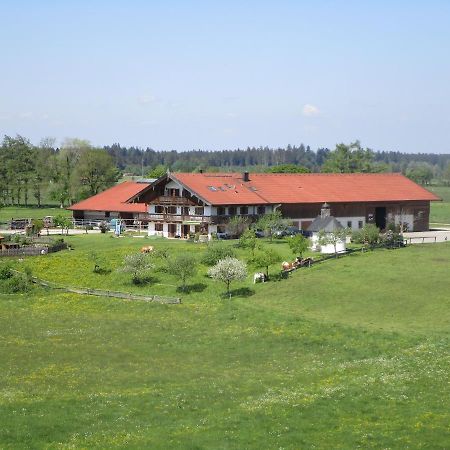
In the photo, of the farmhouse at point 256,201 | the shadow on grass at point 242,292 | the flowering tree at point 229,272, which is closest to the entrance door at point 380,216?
the farmhouse at point 256,201

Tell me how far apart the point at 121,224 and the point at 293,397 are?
178 ft

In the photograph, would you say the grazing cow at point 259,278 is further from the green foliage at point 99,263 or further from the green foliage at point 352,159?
the green foliage at point 352,159

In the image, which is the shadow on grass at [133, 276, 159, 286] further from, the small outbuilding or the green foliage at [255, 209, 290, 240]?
the green foliage at [255, 209, 290, 240]

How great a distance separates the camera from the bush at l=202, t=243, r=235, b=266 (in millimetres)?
58969

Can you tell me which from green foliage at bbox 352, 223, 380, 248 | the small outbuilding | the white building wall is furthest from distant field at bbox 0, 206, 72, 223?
green foliage at bbox 352, 223, 380, 248

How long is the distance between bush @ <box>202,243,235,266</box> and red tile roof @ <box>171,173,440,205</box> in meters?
13.4

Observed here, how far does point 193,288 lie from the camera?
2142 inches

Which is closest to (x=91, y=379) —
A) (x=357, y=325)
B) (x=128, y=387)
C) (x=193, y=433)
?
(x=128, y=387)

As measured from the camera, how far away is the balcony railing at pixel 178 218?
243 feet

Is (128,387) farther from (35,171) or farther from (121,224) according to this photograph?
(35,171)

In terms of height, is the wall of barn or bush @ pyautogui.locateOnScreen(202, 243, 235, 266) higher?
the wall of barn

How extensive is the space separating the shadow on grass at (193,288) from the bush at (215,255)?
4088mm

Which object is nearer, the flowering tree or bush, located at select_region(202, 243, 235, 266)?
the flowering tree

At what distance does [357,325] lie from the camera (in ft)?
138
